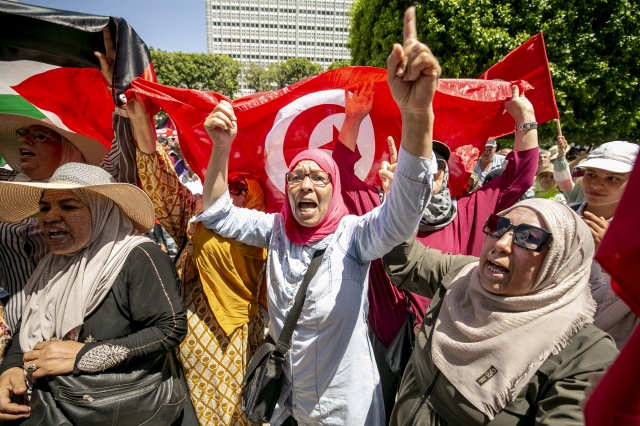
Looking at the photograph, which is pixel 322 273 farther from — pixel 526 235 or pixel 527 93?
pixel 527 93

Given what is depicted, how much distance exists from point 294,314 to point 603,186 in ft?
6.52

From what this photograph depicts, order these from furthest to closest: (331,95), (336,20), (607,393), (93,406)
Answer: (336,20) → (331,95) → (93,406) → (607,393)

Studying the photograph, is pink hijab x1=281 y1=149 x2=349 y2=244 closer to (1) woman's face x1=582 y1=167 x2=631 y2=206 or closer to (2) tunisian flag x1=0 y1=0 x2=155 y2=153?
(2) tunisian flag x1=0 y1=0 x2=155 y2=153

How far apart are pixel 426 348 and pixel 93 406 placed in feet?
4.50

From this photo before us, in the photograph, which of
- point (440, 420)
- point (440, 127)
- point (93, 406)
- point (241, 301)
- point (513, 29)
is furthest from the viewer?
point (513, 29)

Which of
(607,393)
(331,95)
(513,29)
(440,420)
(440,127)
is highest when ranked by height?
(513,29)

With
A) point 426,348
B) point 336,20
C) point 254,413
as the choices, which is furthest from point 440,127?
point 336,20

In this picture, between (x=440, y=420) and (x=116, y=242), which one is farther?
(x=116, y=242)

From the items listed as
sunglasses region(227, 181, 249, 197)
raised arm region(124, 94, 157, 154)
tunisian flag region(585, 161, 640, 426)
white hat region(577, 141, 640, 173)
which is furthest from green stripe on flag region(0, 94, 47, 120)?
white hat region(577, 141, 640, 173)

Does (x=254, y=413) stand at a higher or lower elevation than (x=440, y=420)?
lower

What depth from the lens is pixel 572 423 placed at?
99cm

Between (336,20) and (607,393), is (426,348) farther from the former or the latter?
(336,20)

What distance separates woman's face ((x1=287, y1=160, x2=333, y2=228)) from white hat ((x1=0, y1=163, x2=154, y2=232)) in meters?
0.71

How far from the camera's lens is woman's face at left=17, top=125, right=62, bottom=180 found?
86.9 inches
